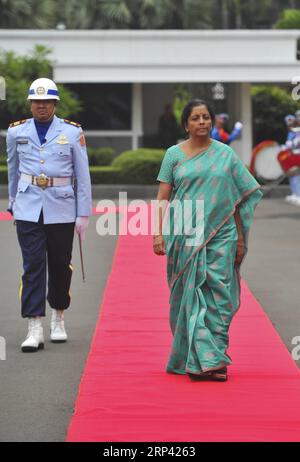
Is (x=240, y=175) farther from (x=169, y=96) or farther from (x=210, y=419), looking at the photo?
(x=169, y=96)

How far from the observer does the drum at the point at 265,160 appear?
24.1 metres

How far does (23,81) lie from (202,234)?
23169 mm

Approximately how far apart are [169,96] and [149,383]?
91.9 ft

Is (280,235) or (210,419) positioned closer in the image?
(210,419)

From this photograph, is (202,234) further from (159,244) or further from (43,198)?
(43,198)

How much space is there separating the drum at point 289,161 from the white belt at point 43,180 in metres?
14.4

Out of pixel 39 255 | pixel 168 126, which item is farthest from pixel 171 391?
pixel 168 126

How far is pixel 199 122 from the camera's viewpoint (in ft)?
23.7

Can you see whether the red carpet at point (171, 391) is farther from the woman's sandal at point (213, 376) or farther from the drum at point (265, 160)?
the drum at point (265, 160)

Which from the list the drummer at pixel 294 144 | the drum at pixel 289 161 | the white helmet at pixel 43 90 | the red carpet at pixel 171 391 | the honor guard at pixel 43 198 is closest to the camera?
the red carpet at pixel 171 391

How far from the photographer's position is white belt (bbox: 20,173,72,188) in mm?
8344

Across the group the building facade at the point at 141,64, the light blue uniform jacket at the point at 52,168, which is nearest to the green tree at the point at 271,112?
the building facade at the point at 141,64

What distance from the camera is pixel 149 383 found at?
22.9ft

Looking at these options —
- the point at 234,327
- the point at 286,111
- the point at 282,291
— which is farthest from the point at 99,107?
the point at 234,327
